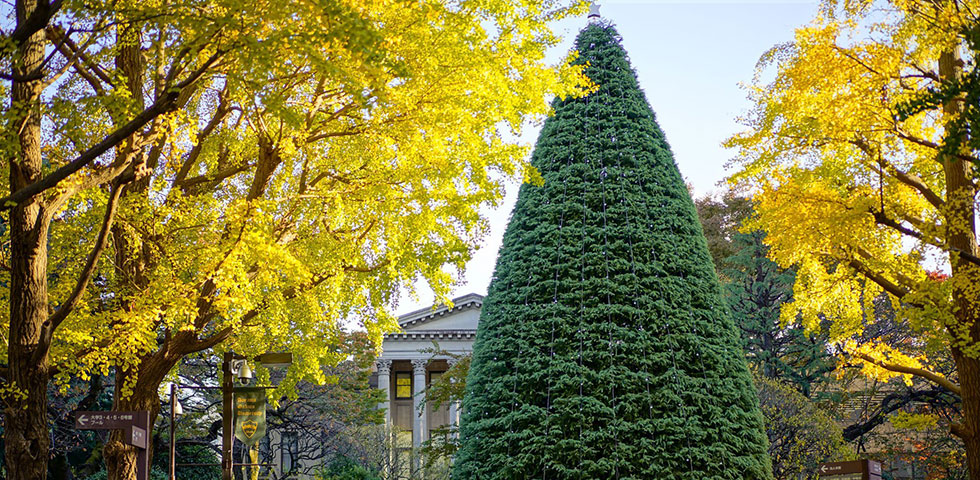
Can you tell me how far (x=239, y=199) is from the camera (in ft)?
42.6

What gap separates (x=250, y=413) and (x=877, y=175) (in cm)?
1112

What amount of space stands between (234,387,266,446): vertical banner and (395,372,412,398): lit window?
35.7 meters

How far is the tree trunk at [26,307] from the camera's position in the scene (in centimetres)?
959

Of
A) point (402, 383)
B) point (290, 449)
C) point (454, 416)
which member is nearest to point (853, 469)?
point (290, 449)

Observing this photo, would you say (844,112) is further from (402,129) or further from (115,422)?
(115,422)

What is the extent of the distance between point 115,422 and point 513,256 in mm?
5141

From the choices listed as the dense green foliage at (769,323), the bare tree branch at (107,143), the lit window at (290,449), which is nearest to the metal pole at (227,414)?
the bare tree branch at (107,143)

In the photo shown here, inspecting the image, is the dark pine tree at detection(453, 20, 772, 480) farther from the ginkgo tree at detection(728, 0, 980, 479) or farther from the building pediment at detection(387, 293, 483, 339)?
the building pediment at detection(387, 293, 483, 339)

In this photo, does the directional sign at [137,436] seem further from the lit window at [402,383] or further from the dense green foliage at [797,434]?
the lit window at [402,383]

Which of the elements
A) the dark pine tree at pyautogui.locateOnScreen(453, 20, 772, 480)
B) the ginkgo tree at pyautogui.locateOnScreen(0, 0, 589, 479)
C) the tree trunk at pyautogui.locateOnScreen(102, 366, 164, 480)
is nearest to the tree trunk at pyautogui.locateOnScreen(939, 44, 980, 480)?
the dark pine tree at pyautogui.locateOnScreen(453, 20, 772, 480)

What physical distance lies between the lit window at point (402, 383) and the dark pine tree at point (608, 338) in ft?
128

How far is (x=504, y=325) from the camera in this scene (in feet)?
38.1

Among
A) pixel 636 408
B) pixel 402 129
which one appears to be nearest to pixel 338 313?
pixel 402 129

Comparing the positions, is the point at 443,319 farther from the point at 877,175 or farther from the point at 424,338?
the point at 877,175
